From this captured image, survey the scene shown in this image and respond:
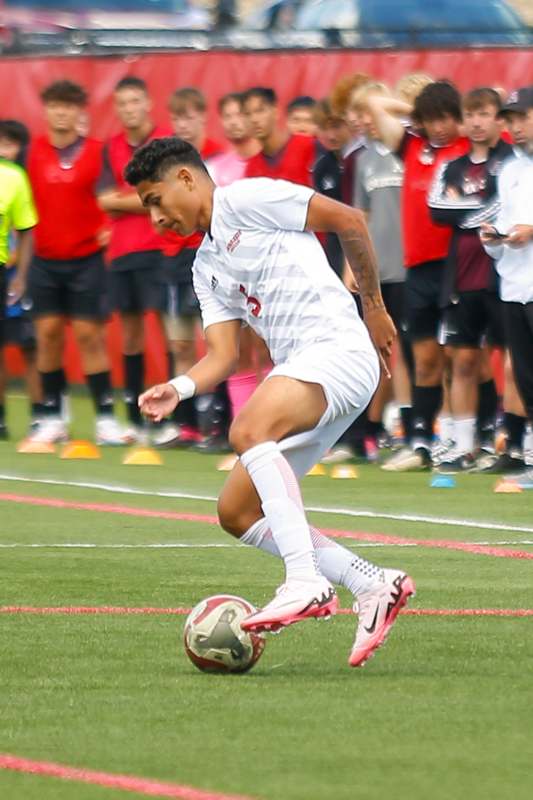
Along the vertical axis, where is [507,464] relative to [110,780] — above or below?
below

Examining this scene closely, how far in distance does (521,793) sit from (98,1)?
Answer: 2549 centimetres

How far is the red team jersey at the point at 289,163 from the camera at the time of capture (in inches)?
607

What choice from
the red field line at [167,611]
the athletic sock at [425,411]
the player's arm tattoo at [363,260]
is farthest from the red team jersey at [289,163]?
the player's arm tattoo at [363,260]

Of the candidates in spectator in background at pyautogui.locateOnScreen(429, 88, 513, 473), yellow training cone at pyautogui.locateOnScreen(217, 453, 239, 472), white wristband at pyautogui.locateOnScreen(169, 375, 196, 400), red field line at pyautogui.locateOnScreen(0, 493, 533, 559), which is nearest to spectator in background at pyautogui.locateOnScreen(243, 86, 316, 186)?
spectator in background at pyautogui.locateOnScreen(429, 88, 513, 473)

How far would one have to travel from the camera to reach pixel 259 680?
Result: 7.19 meters

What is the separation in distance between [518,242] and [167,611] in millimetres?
5032

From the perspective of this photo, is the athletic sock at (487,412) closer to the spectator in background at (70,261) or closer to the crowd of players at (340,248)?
the crowd of players at (340,248)

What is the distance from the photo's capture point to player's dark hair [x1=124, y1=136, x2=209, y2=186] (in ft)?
24.8

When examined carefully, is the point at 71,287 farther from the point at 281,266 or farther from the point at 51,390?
the point at 281,266

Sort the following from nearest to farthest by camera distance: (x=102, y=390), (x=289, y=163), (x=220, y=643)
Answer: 1. (x=220, y=643)
2. (x=289, y=163)
3. (x=102, y=390)

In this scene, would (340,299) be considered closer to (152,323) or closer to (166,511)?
(166,511)

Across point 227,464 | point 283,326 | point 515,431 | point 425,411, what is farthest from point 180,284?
point 283,326

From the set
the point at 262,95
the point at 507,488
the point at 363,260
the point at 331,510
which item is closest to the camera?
the point at 363,260

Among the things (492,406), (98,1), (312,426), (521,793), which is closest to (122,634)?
(312,426)
